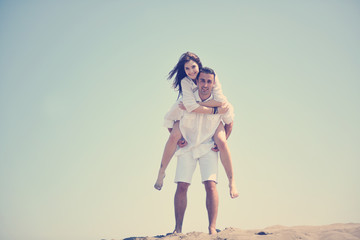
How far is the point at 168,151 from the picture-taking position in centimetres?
688

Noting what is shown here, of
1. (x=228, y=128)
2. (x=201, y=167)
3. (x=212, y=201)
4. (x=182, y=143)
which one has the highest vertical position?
(x=228, y=128)

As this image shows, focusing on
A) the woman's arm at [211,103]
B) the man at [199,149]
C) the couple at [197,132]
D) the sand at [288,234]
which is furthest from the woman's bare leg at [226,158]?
the sand at [288,234]

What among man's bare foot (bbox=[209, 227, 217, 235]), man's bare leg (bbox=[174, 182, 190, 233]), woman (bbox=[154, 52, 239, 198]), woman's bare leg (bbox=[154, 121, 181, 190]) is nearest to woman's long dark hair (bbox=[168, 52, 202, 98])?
woman (bbox=[154, 52, 239, 198])

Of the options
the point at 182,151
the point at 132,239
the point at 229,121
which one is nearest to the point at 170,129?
the point at 182,151

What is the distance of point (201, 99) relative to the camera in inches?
272

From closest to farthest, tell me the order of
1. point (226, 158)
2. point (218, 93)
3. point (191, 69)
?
point (226, 158) < point (218, 93) < point (191, 69)

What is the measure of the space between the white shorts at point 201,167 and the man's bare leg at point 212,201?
94mm

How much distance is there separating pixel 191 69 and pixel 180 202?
2149 millimetres

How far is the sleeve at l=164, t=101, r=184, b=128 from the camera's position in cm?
698

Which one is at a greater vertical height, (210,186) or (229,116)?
(229,116)

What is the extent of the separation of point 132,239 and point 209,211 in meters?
1.24

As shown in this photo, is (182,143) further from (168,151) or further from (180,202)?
(180,202)

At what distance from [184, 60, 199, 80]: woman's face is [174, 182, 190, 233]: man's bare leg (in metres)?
1.77

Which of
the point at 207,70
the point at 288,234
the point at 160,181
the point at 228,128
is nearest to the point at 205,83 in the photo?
the point at 207,70
